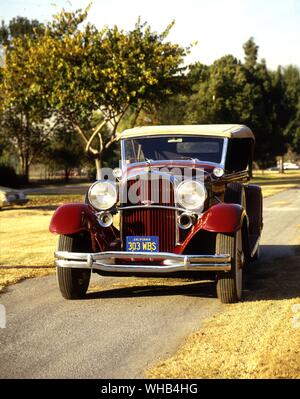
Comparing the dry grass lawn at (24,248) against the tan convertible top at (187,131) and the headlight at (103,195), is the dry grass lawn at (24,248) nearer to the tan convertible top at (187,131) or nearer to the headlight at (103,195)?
the headlight at (103,195)

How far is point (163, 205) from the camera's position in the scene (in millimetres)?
6594

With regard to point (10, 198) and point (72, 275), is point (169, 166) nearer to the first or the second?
point (72, 275)

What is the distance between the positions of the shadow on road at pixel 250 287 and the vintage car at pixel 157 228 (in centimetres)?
37

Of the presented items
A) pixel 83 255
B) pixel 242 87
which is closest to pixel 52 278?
pixel 83 255

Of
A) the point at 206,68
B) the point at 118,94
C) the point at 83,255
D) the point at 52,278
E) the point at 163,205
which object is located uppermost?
the point at 206,68

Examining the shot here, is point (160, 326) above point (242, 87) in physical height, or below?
below

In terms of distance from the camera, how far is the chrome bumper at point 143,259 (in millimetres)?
6129

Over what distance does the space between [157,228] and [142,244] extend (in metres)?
0.25

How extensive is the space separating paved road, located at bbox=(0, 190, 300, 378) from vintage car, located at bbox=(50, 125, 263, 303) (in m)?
0.36

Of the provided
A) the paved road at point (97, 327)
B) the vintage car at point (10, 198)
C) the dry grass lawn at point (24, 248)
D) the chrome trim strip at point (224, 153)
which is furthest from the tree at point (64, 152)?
the paved road at point (97, 327)

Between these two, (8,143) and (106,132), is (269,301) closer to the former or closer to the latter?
(8,143)

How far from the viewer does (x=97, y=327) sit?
562 centimetres
